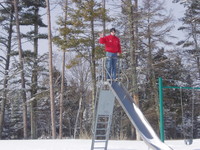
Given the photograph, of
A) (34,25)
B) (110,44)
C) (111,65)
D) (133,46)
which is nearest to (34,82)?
(34,25)

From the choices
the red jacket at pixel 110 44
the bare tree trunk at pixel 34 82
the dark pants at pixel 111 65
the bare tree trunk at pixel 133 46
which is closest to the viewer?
the dark pants at pixel 111 65

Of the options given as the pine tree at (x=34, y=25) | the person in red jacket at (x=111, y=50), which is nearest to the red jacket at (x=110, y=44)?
the person in red jacket at (x=111, y=50)

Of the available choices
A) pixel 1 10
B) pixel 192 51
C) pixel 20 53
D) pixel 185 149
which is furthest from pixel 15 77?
pixel 185 149

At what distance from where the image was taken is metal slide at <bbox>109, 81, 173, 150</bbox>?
765 cm

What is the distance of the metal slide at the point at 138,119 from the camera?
7.65 meters

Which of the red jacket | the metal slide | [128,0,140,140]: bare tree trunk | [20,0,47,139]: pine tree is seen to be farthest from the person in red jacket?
[20,0,47,139]: pine tree

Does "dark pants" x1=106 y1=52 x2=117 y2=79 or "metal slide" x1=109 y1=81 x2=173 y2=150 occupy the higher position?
"dark pants" x1=106 y1=52 x2=117 y2=79

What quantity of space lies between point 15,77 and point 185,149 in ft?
60.6

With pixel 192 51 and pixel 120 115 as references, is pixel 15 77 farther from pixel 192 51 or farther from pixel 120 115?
pixel 192 51

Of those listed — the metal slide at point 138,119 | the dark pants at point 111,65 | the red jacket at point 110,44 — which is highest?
the red jacket at point 110,44

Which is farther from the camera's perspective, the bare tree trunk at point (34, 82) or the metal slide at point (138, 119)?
the bare tree trunk at point (34, 82)

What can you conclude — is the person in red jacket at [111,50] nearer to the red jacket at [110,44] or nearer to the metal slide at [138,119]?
the red jacket at [110,44]

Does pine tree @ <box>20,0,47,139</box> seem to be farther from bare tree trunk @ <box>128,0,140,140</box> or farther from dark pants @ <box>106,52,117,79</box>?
dark pants @ <box>106,52,117,79</box>

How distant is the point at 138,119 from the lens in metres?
8.46
